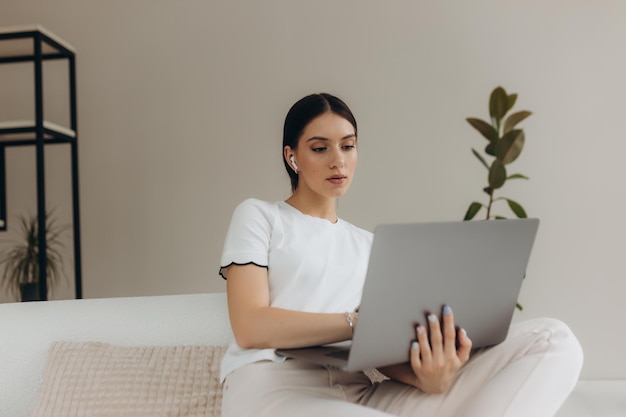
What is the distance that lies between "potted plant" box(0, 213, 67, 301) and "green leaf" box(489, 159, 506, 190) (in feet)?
7.09

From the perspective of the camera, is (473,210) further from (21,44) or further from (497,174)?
(21,44)

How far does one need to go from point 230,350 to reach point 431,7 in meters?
2.61

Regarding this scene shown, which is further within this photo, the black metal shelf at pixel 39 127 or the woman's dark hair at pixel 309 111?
the black metal shelf at pixel 39 127

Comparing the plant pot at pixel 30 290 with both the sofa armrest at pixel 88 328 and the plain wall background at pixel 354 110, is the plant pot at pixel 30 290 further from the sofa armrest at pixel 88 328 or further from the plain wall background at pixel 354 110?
the sofa armrest at pixel 88 328

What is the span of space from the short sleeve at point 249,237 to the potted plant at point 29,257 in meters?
2.33

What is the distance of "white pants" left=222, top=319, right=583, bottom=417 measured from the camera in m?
1.18

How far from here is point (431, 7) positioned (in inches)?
139

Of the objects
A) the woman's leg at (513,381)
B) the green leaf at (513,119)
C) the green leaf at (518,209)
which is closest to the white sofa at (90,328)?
the woman's leg at (513,381)

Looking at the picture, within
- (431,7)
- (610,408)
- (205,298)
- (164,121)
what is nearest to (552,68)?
(431,7)

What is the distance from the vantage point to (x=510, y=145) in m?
2.89

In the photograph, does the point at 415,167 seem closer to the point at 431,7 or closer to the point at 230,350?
the point at 431,7

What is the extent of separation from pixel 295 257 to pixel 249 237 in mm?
108

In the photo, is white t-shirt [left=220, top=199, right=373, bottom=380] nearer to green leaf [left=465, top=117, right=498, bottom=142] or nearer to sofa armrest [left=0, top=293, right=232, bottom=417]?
sofa armrest [left=0, top=293, right=232, bottom=417]

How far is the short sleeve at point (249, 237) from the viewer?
140 cm
